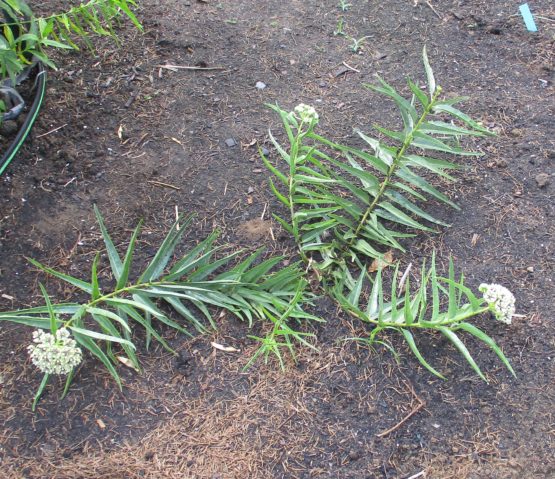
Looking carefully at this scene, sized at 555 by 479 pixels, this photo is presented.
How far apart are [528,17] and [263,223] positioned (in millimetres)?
1999

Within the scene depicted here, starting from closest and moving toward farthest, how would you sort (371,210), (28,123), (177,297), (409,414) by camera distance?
(409,414) < (177,297) < (371,210) < (28,123)

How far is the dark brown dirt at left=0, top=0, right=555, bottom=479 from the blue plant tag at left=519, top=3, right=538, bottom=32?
1.9 inches

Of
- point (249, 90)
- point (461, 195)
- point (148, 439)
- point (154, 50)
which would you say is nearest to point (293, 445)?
point (148, 439)

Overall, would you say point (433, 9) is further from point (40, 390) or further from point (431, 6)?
point (40, 390)

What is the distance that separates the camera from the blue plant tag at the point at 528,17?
3.16 meters

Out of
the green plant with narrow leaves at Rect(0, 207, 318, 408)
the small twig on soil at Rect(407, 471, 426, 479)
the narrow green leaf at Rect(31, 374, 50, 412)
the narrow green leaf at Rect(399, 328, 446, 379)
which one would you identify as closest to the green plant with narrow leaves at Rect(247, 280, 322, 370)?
the green plant with narrow leaves at Rect(0, 207, 318, 408)

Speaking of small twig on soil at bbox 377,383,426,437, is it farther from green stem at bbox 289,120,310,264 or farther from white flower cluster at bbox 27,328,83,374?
white flower cluster at bbox 27,328,83,374

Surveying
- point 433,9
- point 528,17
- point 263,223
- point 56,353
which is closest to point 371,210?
point 263,223

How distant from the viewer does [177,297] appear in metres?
2.05

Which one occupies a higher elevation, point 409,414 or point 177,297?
point 177,297

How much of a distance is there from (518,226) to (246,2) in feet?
6.34

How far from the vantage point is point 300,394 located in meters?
1.97

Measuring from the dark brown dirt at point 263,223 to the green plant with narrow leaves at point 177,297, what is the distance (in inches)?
3.4

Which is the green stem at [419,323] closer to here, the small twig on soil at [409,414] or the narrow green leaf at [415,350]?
the narrow green leaf at [415,350]
